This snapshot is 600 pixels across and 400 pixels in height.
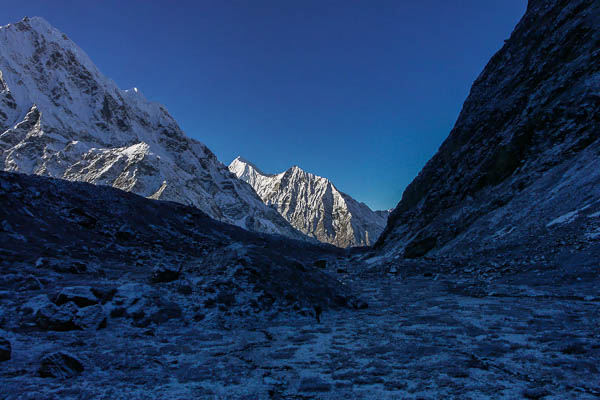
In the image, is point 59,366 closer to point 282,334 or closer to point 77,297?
Answer: point 77,297

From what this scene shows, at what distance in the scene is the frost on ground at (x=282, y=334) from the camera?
3.43 metres

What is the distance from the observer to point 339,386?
3543 millimetres

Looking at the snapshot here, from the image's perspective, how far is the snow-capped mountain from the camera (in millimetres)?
102688

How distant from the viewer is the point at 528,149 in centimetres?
2380

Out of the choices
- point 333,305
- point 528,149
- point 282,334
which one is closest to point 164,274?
point 282,334

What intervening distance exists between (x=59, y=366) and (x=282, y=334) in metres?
3.88

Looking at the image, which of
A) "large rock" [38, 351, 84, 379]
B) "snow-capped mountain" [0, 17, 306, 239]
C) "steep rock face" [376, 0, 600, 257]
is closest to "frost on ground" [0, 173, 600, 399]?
"large rock" [38, 351, 84, 379]

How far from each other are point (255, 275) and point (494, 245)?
15072mm

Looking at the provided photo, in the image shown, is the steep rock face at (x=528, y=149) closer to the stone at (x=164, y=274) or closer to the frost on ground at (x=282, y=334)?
the frost on ground at (x=282, y=334)

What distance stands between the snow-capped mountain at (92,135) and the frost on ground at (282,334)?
98.2 meters

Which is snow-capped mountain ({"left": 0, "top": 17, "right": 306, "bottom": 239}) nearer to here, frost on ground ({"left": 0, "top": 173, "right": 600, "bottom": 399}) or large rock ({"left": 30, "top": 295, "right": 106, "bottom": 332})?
frost on ground ({"left": 0, "top": 173, "right": 600, "bottom": 399})

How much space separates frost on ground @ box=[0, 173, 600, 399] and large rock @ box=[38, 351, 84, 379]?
0.01 m

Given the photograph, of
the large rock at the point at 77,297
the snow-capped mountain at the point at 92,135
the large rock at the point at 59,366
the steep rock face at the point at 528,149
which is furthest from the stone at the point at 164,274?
the snow-capped mountain at the point at 92,135

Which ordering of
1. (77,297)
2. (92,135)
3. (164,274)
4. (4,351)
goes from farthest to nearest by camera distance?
(92,135) < (164,274) < (77,297) < (4,351)
